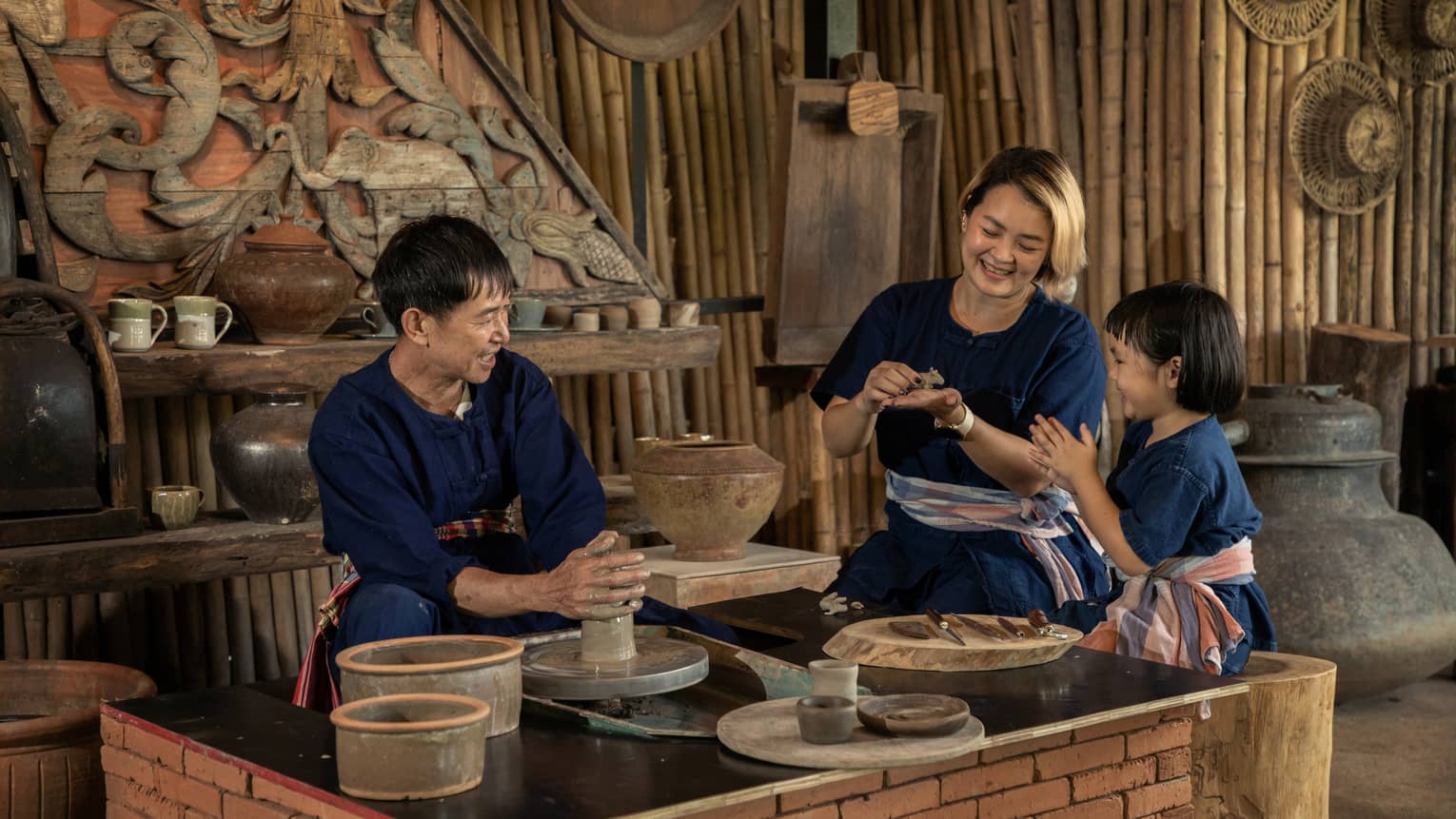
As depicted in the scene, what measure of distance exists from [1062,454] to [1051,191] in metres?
0.62

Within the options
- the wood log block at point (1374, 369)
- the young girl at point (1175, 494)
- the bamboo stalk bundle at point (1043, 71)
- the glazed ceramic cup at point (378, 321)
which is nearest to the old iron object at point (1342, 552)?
the wood log block at point (1374, 369)

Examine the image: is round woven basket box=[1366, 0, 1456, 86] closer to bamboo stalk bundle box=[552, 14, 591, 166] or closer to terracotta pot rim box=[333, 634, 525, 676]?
bamboo stalk bundle box=[552, 14, 591, 166]

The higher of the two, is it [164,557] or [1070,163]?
[1070,163]

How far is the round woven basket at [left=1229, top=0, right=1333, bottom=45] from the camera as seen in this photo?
628cm

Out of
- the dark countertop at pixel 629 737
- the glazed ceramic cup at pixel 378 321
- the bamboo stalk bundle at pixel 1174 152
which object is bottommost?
the dark countertop at pixel 629 737

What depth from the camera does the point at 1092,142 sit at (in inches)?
254

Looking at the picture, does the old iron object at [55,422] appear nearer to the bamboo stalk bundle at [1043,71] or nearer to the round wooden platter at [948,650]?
the round wooden platter at [948,650]

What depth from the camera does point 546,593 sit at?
292cm

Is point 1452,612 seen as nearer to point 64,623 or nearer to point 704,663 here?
point 704,663

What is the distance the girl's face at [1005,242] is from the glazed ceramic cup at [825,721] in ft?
4.87

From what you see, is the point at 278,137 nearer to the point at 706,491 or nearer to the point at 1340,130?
the point at 706,491

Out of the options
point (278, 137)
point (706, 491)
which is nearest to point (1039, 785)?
point (706, 491)

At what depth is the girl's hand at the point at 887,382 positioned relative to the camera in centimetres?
350

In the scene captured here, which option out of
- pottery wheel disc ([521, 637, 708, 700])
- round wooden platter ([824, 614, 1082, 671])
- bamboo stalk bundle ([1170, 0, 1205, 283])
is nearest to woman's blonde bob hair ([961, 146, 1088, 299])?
round wooden platter ([824, 614, 1082, 671])
